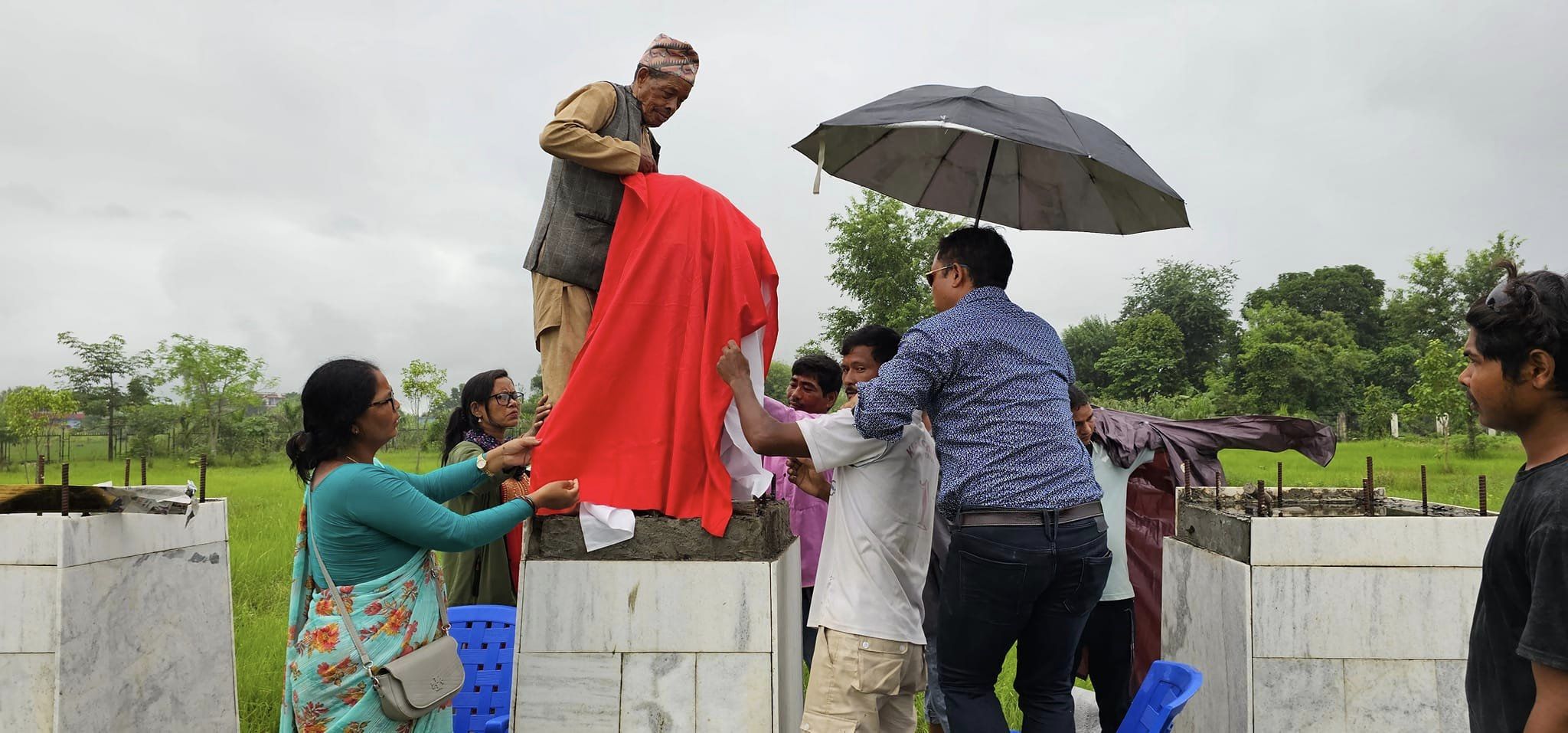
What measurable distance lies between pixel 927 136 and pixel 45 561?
11.4 feet

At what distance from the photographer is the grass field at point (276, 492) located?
6.46 m

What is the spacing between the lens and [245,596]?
368 inches

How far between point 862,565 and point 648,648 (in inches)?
27.6

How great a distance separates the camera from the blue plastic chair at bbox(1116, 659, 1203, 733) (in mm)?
3037

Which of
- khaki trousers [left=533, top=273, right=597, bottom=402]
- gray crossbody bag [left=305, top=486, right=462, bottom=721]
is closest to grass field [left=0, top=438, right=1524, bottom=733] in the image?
gray crossbody bag [left=305, top=486, right=462, bottom=721]

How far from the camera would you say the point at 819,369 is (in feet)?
15.2

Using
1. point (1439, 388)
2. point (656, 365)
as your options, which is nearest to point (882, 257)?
point (1439, 388)

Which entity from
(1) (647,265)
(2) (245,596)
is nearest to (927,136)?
(1) (647,265)

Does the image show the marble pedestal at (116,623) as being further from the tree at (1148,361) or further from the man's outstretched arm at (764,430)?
the tree at (1148,361)

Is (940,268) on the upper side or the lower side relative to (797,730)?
upper

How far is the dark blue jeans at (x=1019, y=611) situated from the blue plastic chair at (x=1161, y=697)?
318mm

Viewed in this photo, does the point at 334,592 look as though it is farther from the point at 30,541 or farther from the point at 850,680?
the point at 850,680

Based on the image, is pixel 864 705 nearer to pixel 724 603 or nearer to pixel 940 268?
pixel 724 603

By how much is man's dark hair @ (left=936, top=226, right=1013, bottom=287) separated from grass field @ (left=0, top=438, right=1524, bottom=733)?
361 centimetres
